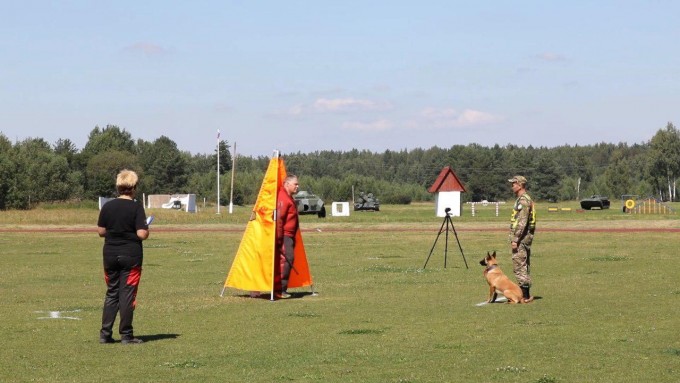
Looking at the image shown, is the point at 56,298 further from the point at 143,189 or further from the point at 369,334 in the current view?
the point at 143,189

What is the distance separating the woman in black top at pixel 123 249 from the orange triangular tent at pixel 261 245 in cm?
663

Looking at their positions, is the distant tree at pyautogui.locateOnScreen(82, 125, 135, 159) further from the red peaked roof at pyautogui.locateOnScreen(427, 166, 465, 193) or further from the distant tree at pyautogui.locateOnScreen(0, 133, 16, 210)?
the red peaked roof at pyautogui.locateOnScreen(427, 166, 465, 193)

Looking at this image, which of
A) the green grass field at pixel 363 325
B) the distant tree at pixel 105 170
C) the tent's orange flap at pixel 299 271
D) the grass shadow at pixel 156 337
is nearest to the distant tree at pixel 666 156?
the distant tree at pixel 105 170

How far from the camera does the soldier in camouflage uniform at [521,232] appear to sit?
64.2ft

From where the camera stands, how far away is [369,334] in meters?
15.1

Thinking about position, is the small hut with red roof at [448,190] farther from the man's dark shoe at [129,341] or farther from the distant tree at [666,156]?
the distant tree at [666,156]

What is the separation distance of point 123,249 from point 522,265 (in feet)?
26.5

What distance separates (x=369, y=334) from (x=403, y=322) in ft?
5.31

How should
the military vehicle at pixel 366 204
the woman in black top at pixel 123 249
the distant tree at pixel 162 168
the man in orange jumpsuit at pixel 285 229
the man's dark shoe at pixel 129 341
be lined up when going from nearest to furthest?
the woman in black top at pixel 123 249
the man's dark shoe at pixel 129 341
the man in orange jumpsuit at pixel 285 229
the military vehicle at pixel 366 204
the distant tree at pixel 162 168

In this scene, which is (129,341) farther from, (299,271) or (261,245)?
(299,271)

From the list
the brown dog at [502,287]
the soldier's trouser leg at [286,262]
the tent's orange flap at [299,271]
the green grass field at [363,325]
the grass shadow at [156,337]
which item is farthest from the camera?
the tent's orange flap at [299,271]

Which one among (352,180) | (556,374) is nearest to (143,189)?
(352,180)

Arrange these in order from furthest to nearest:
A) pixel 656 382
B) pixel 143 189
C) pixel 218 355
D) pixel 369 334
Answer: pixel 143 189, pixel 369 334, pixel 218 355, pixel 656 382

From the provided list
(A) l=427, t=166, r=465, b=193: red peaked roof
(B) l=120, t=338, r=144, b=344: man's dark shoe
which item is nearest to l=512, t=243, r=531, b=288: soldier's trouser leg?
(B) l=120, t=338, r=144, b=344: man's dark shoe
